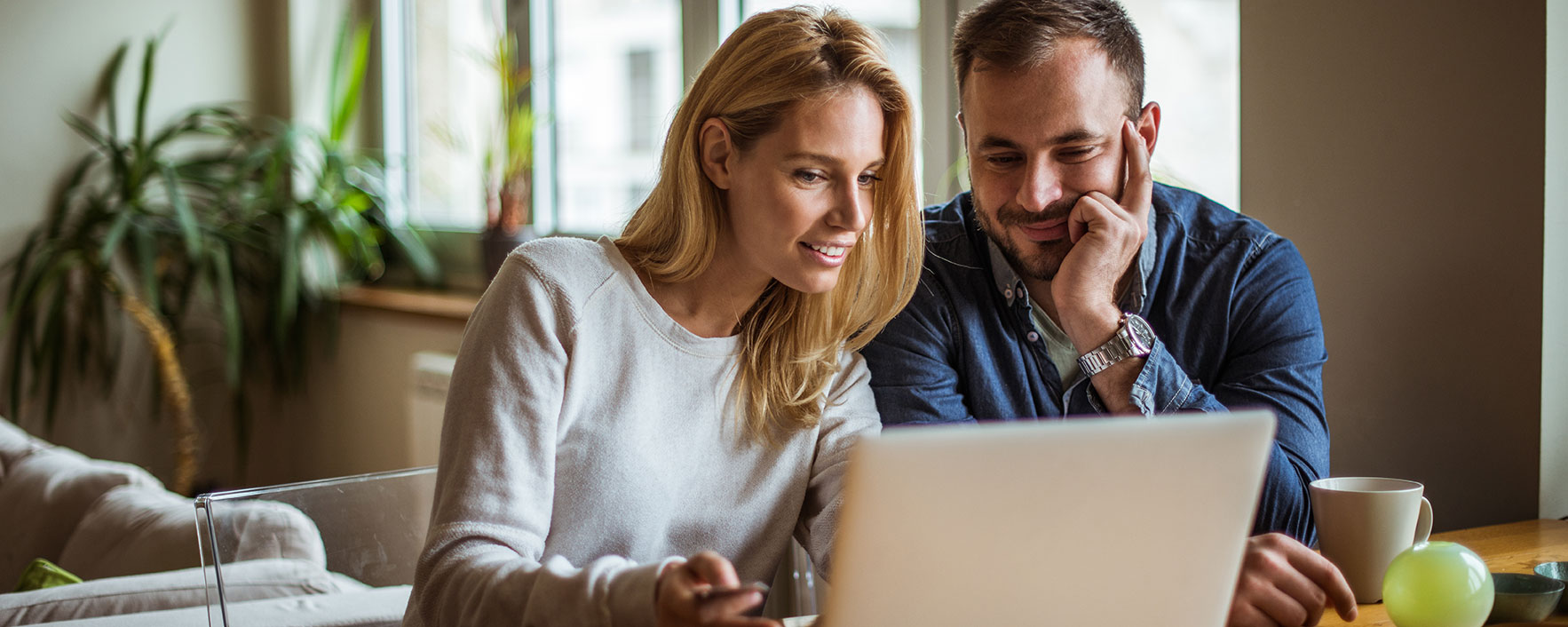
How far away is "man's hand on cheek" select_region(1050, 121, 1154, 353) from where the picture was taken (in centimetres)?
148

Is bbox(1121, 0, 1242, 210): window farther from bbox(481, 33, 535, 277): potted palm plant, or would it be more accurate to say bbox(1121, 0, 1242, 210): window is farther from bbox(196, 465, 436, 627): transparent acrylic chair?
bbox(481, 33, 535, 277): potted palm plant

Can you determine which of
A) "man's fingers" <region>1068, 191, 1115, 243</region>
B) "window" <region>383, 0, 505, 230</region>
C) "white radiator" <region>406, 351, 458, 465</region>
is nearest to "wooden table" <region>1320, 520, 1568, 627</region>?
"man's fingers" <region>1068, 191, 1115, 243</region>

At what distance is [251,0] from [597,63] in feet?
5.14

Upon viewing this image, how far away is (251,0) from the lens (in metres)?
4.38

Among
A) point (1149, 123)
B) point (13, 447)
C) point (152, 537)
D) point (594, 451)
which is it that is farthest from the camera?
point (13, 447)

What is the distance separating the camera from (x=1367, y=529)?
1.10 metres

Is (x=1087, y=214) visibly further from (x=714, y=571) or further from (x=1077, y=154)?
(x=714, y=571)

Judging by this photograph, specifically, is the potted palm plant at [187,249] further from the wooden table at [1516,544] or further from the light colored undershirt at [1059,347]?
the wooden table at [1516,544]

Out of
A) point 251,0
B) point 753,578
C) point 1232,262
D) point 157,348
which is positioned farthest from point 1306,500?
point 251,0

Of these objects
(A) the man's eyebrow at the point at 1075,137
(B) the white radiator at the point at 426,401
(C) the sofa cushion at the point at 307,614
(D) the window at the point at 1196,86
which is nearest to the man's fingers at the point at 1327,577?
(A) the man's eyebrow at the point at 1075,137

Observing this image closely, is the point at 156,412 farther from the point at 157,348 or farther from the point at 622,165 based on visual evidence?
the point at 622,165

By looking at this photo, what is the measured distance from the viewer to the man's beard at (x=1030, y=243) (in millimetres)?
1539

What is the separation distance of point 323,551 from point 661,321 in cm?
57

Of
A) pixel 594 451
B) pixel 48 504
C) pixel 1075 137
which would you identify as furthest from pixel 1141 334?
pixel 48 504
